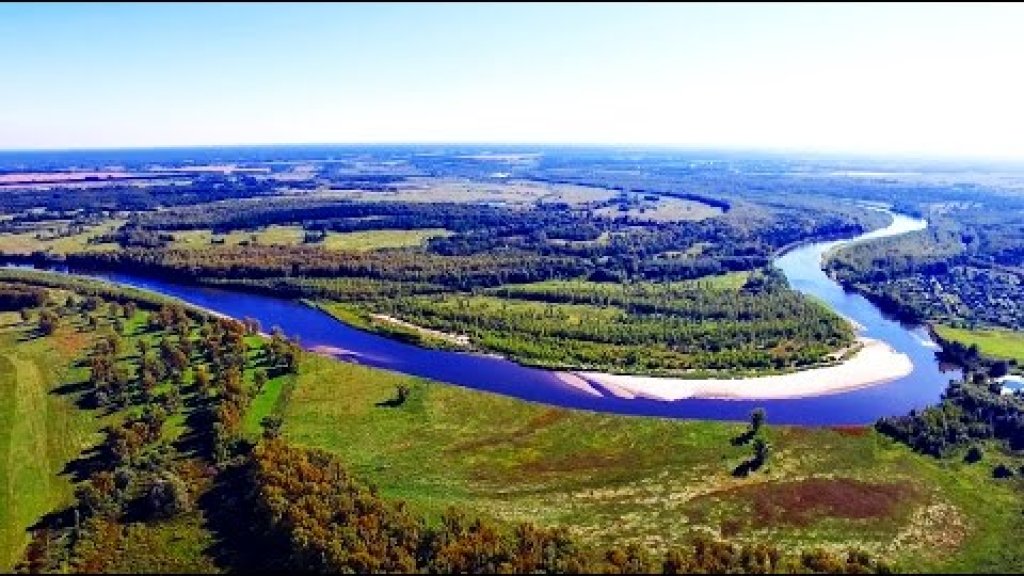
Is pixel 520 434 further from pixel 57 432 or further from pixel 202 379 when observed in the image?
pixel 57 432

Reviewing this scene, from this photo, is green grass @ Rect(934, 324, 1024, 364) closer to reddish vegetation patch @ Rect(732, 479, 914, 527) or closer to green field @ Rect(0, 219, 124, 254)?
reddish vegetation patch @ Rect(732, 479, 914, 527)

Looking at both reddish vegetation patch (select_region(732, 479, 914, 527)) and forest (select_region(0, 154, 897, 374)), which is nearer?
reddish vegetation patch (select_region(732, 479, 914, 527))

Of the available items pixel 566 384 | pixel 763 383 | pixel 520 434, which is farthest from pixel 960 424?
pixel 520 434

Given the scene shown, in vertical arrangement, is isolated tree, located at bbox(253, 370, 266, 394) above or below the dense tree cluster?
above

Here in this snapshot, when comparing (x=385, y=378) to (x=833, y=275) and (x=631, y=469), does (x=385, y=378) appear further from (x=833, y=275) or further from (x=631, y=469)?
(x=833, y=275)

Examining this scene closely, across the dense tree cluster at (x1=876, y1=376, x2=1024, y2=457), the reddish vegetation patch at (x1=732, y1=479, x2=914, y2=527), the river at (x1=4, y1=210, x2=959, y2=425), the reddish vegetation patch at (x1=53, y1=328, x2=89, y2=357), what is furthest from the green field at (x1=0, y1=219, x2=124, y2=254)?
the dense tree cluster at (x1=876, y1=376, x2=1024, y2=457)

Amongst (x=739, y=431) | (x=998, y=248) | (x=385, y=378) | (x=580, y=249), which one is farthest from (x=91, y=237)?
(x=998, y=248)
